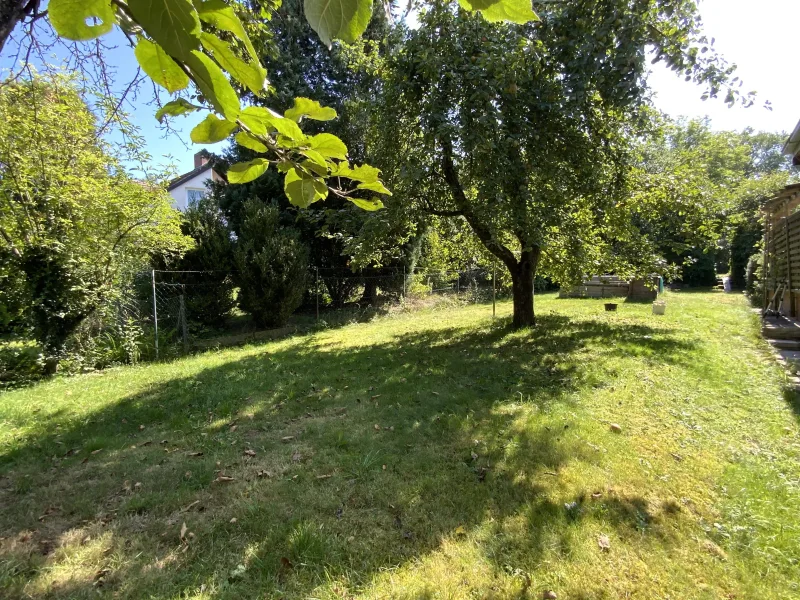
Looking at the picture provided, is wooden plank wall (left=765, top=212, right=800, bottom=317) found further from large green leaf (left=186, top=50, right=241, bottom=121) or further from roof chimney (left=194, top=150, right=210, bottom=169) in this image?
roof chimney (left=194, top=150, right=210, bottom=169)

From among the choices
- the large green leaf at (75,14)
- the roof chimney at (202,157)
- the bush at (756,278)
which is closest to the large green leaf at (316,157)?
the large green leaf at (75,14)

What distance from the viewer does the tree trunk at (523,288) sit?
903 centimetres

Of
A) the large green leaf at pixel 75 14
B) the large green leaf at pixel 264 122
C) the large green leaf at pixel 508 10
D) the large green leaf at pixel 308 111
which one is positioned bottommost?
the large green leaf at pixel 264 122

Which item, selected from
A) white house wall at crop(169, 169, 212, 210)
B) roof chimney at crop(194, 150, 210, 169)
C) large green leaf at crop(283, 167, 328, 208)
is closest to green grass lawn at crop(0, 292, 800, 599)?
large green leaf at crop(283, 167, 328, 208)

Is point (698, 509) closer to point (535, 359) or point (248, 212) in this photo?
point (535, 359)

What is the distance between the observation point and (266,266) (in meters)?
10.2

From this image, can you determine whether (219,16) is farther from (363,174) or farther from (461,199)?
(461,199)

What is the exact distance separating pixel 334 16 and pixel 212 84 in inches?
9.1

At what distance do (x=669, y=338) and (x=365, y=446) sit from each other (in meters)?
6.88

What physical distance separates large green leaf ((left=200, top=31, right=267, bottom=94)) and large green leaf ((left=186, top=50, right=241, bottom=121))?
0.04 m

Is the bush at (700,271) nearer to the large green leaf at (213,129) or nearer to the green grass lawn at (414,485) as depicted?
the green grass lawn at (414,485)

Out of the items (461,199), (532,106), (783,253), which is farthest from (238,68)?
(783,253)

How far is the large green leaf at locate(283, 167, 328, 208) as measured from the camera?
39.4 inches

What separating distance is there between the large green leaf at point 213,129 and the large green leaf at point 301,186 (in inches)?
6.9
